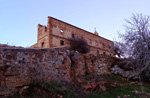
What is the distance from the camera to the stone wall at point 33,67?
4.79 meters

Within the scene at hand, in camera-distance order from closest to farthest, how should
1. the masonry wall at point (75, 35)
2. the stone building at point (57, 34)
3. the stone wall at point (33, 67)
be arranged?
the stone wall at point (33, 67) → the stone building at point (57, 34) → the masonry wall at point (75, 35)

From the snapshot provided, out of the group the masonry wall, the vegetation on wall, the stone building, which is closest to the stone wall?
the vegetation on wall

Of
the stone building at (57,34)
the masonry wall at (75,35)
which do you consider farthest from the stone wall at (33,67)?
the masonry wall at (75,35)

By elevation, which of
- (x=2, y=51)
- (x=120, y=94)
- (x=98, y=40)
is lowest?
(x=120, y=94)

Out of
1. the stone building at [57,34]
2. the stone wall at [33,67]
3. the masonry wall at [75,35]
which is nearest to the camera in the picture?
the stone wall at [33,67]

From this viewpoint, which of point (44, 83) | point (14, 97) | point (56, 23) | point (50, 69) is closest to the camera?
point (14, 97)

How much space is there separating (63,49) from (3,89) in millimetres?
3620

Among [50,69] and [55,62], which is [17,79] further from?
[55,62]

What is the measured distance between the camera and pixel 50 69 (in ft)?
20.2

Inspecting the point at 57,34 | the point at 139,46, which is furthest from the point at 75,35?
the point at 139,46

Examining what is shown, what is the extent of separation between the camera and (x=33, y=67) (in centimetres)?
556

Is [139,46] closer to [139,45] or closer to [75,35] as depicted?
[139,45]

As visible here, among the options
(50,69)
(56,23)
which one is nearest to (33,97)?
(50,69)

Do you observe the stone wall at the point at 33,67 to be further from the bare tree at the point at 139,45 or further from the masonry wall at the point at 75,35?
the masonry wall at the point at 75,35
